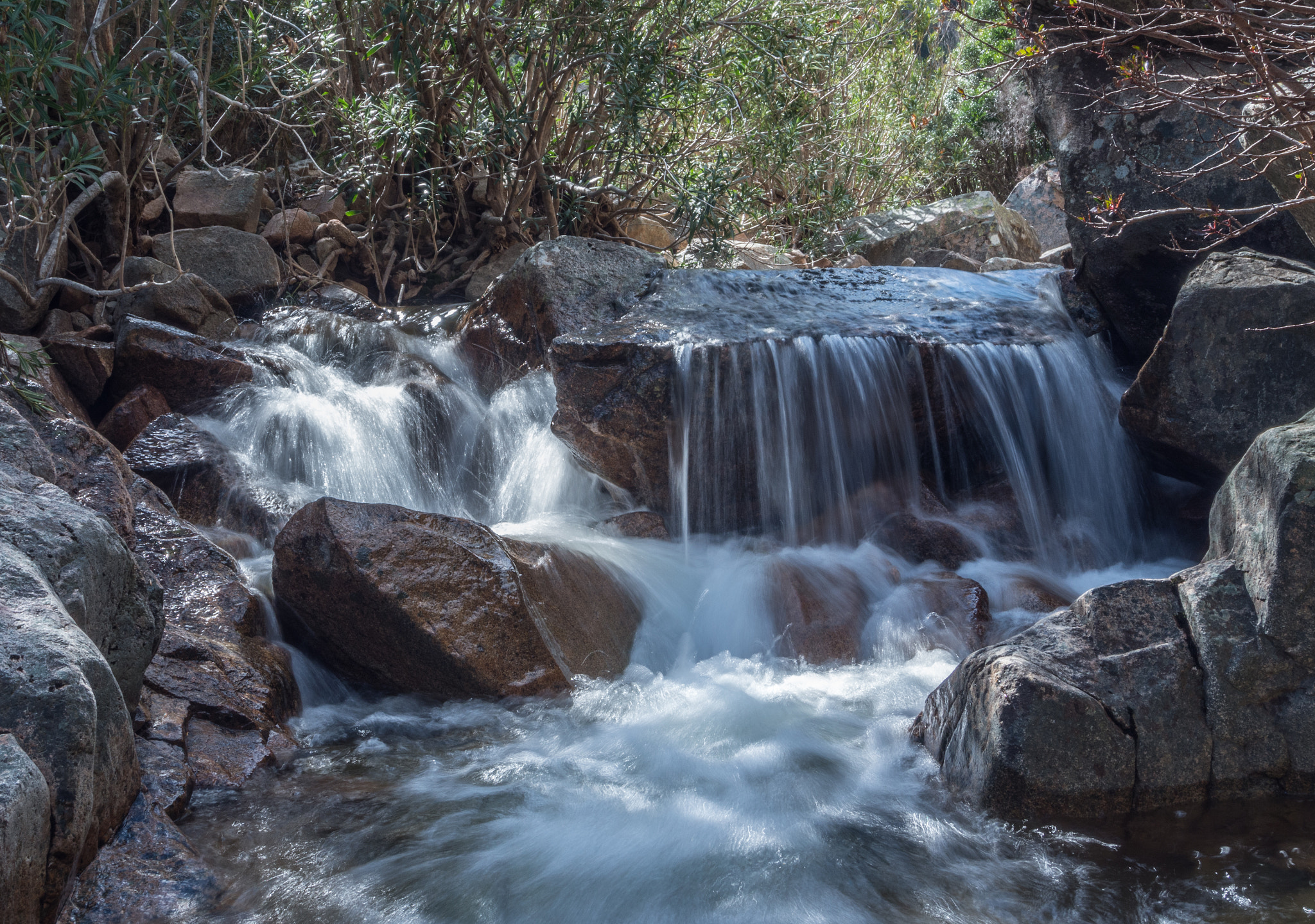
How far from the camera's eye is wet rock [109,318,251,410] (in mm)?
6535

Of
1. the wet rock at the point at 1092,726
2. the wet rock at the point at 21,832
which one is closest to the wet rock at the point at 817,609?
the wet rock at the point at 1092,726

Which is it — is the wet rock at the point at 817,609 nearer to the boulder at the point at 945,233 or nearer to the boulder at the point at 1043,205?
the boulder at the point at 945,233

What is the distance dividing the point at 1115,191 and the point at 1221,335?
1.63 metres

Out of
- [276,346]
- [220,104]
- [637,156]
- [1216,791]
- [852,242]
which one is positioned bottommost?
[1216,791]

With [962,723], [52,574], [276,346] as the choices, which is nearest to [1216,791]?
[962,723]

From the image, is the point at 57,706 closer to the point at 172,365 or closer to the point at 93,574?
the point at 93,574

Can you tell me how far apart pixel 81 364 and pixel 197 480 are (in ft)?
4.73

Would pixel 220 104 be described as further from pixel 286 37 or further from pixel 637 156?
pixel 637 156

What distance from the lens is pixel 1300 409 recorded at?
521 centimetres

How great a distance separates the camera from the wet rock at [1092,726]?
9.56ft

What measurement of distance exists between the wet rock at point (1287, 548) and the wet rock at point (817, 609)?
6.95ft

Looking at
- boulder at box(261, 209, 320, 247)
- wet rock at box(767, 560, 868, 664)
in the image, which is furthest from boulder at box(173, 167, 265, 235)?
wet rock at box(767, 560, 868, 664)

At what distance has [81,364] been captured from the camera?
20.7ft

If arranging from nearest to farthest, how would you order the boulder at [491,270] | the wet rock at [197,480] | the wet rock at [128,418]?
1. the wet rock at [197,480]
2. the wet rock at [128,418]
3. the boulder at [491,270]
